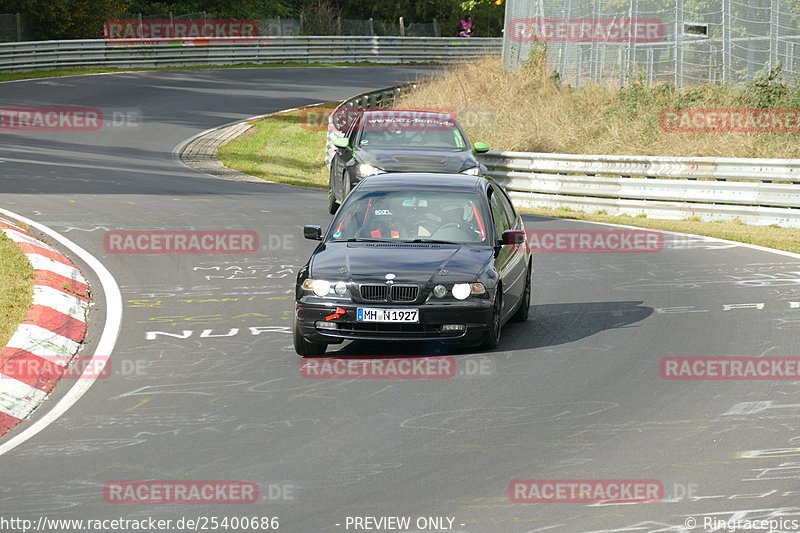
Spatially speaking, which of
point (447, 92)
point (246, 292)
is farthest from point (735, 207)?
point (447, 92)

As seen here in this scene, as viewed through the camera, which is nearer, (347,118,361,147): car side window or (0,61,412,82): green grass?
(347,118,361,147): car side window

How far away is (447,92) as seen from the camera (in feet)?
120

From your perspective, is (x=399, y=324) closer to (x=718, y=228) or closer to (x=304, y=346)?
(x=304, y=346)

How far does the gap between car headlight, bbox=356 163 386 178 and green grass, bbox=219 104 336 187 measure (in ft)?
27.8

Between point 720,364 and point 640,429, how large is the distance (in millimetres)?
2149

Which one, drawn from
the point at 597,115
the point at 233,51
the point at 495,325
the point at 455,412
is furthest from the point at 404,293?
the point at 233,51

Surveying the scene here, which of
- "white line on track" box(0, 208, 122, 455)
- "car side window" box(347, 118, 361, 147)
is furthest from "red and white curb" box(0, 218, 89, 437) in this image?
"car side window" box(347, 118, 361, 147)

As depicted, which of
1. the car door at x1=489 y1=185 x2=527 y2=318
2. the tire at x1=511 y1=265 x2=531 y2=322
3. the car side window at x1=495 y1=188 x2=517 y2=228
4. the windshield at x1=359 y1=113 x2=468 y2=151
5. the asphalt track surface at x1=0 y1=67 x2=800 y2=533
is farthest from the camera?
the windshield at x1=359 y1=113 x2=468 y2=151

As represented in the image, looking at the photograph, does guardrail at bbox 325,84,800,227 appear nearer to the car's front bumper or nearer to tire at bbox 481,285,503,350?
tire at bbox 481,285,503,350

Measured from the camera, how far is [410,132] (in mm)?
19500

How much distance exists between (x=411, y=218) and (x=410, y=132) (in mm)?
8605

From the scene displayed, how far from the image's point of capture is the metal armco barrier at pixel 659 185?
1986cm

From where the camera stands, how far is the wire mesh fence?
28.0 meters

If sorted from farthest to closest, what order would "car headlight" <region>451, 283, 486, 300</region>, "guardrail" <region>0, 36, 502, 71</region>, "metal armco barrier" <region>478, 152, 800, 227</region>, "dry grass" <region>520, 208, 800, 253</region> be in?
"guardrail" <region>0, 36, 502, 71</region> < "metal armco barrier" <region>478, 152, 800, 227</region> < "dry grass" <region>520, 208, 800, 253</region> < "car headlight" <region>451, 283, 486, 300</region>
